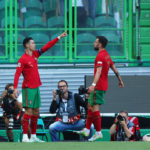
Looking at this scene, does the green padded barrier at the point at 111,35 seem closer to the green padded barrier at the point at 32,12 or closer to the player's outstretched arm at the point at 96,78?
the green padded barrier at the point at 32,12

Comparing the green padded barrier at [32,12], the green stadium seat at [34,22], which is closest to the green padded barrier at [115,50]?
the green stadium seat at [34,22]

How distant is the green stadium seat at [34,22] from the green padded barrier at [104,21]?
1.24m

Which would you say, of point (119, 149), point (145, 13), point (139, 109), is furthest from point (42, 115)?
point (119, 149)

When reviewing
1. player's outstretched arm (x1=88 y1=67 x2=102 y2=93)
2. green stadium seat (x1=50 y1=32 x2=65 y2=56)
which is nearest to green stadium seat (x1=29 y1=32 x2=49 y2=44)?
green stadium seat (x1=50 y1=32 x2=65 y2=56)

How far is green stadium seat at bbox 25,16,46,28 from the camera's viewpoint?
18.9m

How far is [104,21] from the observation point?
747 inches

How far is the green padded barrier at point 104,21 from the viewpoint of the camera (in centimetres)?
1895

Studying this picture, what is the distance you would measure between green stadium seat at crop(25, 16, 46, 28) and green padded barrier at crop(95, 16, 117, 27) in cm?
124

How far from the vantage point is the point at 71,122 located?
15.5 meters

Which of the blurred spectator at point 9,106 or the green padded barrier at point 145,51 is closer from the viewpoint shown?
the blurred spectator at point 9,106

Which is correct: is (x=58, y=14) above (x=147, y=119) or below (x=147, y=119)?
above

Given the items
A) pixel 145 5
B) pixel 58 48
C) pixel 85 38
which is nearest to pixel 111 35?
pixel 85 38

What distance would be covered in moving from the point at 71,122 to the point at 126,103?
2.62m

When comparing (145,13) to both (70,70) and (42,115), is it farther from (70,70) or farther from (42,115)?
(42,115)
